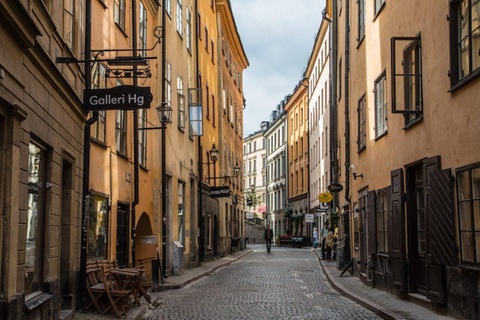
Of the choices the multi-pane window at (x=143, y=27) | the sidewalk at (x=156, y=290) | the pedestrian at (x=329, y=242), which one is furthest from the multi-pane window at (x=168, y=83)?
the pedestrian at (x=329, y=242)

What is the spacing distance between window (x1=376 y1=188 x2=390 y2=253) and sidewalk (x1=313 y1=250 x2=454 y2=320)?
1165 millimetres

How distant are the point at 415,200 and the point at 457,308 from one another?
12.8 feet

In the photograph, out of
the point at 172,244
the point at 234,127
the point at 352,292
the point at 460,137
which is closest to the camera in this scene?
the point at 460,137

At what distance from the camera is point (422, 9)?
1321cm

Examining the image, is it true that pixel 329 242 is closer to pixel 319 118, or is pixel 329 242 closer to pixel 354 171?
pixel 354 171

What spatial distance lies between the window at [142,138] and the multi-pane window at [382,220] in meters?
6.72

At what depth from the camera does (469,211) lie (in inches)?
417

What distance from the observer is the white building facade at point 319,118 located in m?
45.3

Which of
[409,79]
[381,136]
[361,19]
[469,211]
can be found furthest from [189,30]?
[469,211]

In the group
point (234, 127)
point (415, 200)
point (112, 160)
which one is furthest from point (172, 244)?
point (234, 127)

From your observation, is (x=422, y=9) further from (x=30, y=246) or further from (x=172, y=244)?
(x=172, y=244)

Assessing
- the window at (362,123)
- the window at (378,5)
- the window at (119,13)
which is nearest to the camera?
the window at (119,13)

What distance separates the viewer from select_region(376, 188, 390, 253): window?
16.6m

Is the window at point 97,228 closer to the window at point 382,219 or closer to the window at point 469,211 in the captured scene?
the window at point 382,219
